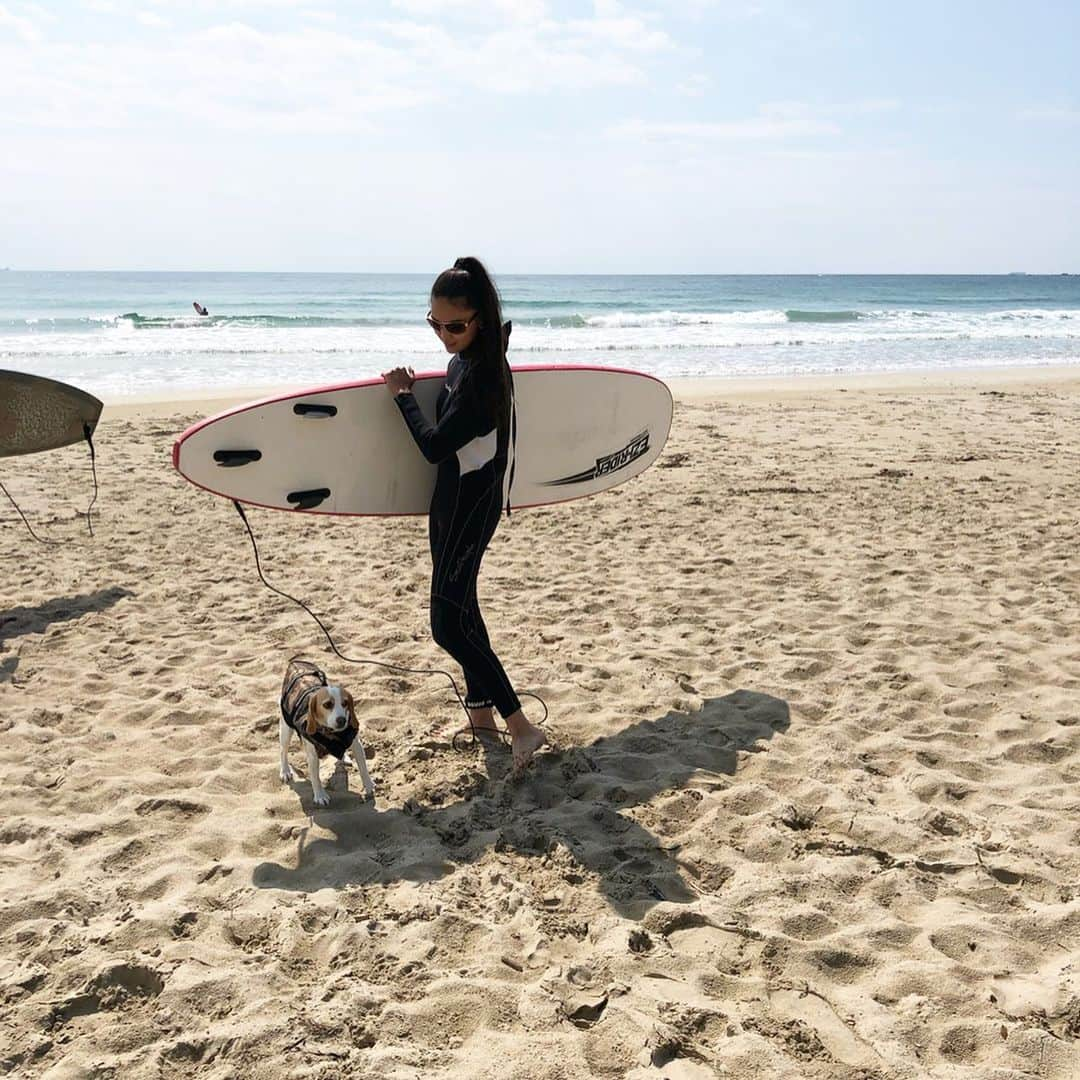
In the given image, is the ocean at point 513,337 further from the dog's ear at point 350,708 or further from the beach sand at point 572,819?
the dog's ear at point 350,708

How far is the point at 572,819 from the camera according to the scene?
2.99m

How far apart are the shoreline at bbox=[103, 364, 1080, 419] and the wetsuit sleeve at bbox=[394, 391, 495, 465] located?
28.8ft

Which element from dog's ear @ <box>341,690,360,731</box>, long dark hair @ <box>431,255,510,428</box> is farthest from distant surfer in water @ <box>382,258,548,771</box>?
dog's ear @ <box>341,690,360,731</box>

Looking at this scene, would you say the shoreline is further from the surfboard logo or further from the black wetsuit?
the black wetsuit

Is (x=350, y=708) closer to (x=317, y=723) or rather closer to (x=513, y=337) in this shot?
(x=317, y=723)

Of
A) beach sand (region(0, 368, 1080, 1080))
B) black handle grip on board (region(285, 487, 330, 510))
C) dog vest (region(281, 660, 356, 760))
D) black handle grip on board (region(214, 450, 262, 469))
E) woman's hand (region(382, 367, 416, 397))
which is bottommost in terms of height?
beach sand (region(0, 368, 1080, 1080))

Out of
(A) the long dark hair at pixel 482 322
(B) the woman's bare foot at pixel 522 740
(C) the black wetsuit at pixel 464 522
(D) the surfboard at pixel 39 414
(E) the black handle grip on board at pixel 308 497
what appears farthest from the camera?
(D) the surfboard at pixel 39 414

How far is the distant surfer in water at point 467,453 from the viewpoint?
9.51 ft

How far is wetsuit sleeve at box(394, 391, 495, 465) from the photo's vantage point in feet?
9.52

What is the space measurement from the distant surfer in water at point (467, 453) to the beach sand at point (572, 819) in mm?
424

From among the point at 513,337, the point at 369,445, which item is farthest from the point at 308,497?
the point at 513,337

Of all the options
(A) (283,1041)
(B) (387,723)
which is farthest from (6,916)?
(B) (387,723)

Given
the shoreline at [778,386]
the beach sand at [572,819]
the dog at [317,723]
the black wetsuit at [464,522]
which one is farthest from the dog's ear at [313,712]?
the shoreline at [778,386]

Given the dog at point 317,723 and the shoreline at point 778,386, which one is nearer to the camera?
the dog at point 317,723
